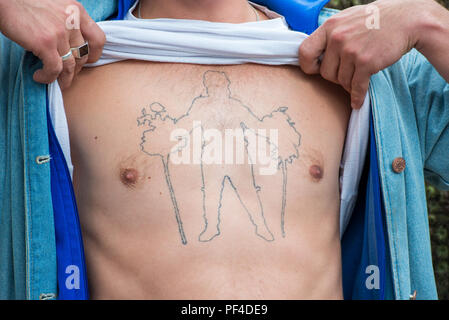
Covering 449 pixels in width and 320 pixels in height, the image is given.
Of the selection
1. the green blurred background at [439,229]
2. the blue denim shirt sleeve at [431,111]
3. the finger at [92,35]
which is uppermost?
the finger at [92,35]

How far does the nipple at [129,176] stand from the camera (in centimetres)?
161

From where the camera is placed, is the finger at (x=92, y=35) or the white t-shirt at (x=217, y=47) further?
the white t-shirt at (x=217, y=47)

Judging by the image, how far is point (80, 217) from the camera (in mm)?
1674

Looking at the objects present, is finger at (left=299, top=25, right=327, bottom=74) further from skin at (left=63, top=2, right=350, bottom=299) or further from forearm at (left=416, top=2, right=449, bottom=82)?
forearm at (left=416, top=2, right=449, bottom=82)

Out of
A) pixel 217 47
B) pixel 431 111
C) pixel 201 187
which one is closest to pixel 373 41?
pixel 431 111

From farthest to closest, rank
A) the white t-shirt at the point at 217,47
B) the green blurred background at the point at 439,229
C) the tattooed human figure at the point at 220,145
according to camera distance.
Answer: the green blurred background at the point at 439,229 < the white t-shirt at the point at 217,47 < the tattooed human figure at the point at 220,145

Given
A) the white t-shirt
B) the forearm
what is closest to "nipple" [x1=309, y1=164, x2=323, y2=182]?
the white t-shirt

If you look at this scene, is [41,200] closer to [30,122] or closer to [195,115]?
[30,122]

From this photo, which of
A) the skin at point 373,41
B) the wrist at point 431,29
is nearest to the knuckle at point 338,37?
the skin at point 373,41

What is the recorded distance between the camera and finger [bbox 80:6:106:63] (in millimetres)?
1598

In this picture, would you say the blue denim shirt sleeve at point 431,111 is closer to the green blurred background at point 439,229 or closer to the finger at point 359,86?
the finger at point 359,86

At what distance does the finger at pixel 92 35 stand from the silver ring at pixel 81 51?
3cm
